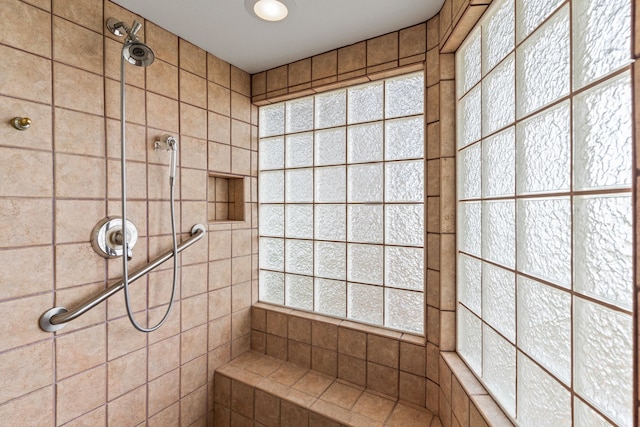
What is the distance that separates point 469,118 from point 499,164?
0.31 meters

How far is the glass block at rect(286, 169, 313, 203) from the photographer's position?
1.65 meters

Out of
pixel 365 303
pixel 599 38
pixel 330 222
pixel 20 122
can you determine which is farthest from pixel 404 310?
pixel 20 122

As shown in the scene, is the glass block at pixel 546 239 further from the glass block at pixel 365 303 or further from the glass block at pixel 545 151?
the glass block at pixel 365 303

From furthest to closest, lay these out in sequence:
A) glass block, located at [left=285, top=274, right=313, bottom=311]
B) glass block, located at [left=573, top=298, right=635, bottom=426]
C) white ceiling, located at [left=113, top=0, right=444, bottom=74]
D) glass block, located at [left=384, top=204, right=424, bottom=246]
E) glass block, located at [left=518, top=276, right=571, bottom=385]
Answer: glass block, located at [left=285, top=274, right=313, bottom=311] → glass block, located at [left=384, top=204, right=424, bottom=246] → white ceiling, located at [left=113, top=0, right=444, bottom=74] → glass block, located at [left=518, top=276, right=571, bottom=385] → glass block, located at [left=573, top=298, right=635, bottom=426]

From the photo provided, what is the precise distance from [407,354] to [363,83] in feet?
4.52

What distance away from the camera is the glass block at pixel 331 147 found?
5.08ft

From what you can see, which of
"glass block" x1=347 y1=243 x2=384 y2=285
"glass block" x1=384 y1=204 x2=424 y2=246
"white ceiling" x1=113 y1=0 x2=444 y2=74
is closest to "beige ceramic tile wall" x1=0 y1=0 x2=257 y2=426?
"white ceiling" x1=113 y1=0 x2=444 y2=74

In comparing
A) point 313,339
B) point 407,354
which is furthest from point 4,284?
point 407,354

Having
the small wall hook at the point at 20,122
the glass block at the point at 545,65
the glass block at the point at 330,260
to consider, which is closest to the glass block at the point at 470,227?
the glass block at the point at 545,65

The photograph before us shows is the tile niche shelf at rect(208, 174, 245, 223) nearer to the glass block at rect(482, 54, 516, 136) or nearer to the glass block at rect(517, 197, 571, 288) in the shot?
the glass block at rect(482, 54, 516, 136)

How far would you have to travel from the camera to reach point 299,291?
5.50 feet

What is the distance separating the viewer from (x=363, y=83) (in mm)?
1481

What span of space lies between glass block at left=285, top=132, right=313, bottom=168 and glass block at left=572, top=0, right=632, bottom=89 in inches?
47.6

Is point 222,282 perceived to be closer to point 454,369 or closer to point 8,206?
point 8,206
